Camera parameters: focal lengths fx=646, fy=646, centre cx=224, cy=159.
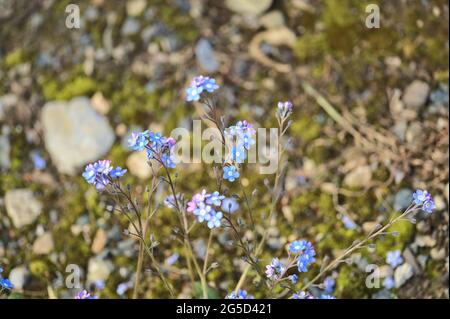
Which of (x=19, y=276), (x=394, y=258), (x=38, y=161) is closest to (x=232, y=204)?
(x=394, y=258)

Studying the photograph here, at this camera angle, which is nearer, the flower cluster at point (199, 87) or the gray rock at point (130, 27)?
the flower cluster at point (199, 87)

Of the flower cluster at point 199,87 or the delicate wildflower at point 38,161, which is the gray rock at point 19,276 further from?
the flower cluster at point 199,87

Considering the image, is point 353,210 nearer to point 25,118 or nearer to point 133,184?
point 133,184

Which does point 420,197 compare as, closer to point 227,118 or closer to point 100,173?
point 100,173

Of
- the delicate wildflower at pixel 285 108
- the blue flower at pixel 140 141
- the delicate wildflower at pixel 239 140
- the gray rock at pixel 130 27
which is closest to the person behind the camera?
the blue flower at pixel 140 141

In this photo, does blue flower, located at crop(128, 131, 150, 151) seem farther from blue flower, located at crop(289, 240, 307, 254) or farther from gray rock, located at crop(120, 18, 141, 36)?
gray rock, located at crop(120, 18, 141, 36)

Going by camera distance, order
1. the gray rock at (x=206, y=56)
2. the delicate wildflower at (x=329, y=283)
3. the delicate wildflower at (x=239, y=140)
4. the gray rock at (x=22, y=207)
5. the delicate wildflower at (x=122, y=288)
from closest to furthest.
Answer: the delicate wildflower at (x=239, y=140), the delicate wildflower at (x=329, y=283), the delicate wildflower at (x=122, y=288), the gray rock at (x=22, y=207), the gray rock at (x=206, y=56)

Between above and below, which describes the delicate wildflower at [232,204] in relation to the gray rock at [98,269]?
above

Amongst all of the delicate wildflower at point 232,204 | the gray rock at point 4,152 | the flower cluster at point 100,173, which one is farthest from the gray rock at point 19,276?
the flower cluster at point 100,173
